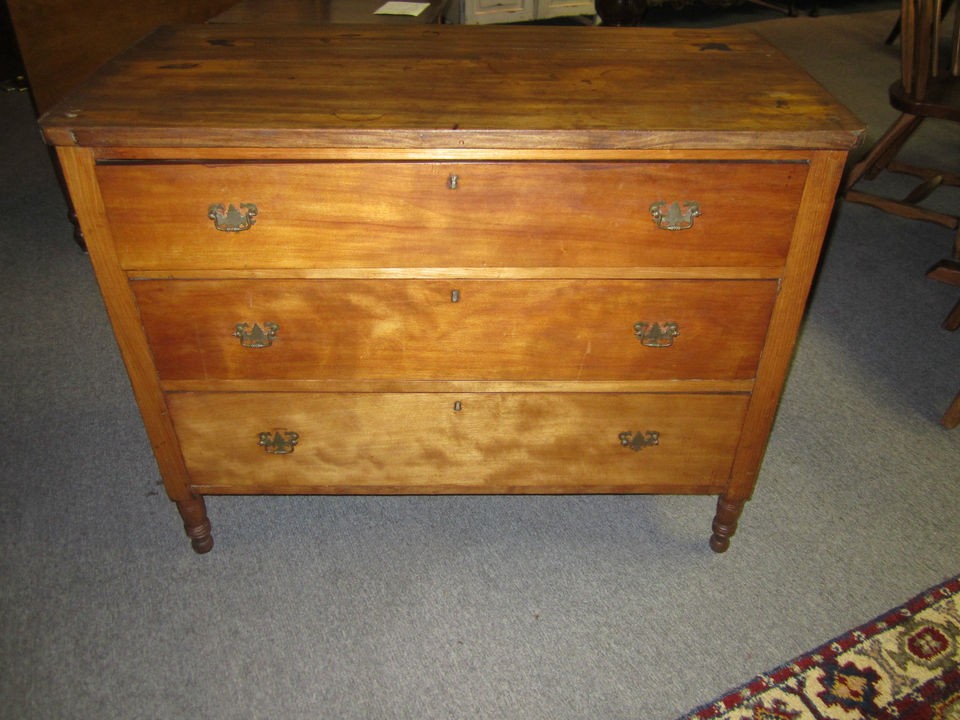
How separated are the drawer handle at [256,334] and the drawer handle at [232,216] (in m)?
0.21

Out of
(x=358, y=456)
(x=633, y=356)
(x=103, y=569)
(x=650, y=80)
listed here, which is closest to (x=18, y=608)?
(x=103, y=569)

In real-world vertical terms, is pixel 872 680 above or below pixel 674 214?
below

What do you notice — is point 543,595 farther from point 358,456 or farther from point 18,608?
point 18,608

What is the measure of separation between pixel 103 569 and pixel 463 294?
43.1 inches

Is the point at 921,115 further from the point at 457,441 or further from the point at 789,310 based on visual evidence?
the point at 457,441

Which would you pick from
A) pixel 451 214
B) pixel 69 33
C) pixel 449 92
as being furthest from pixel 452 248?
pixel 69 33

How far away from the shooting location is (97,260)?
51.8 inches

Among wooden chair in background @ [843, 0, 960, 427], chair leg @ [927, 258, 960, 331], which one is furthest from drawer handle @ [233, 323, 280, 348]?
chair leg @ [927, 258, 960, 331]

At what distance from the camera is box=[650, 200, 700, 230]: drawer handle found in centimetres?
129

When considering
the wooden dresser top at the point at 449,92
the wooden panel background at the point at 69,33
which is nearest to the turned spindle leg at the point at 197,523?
the wooden dresser top at the point at 449,92

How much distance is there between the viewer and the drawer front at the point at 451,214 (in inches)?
49.3

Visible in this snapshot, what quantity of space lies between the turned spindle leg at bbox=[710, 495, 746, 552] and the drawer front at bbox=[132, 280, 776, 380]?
369 millimetres

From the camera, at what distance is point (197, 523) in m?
1.73

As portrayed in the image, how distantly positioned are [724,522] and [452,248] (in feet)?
3.11
